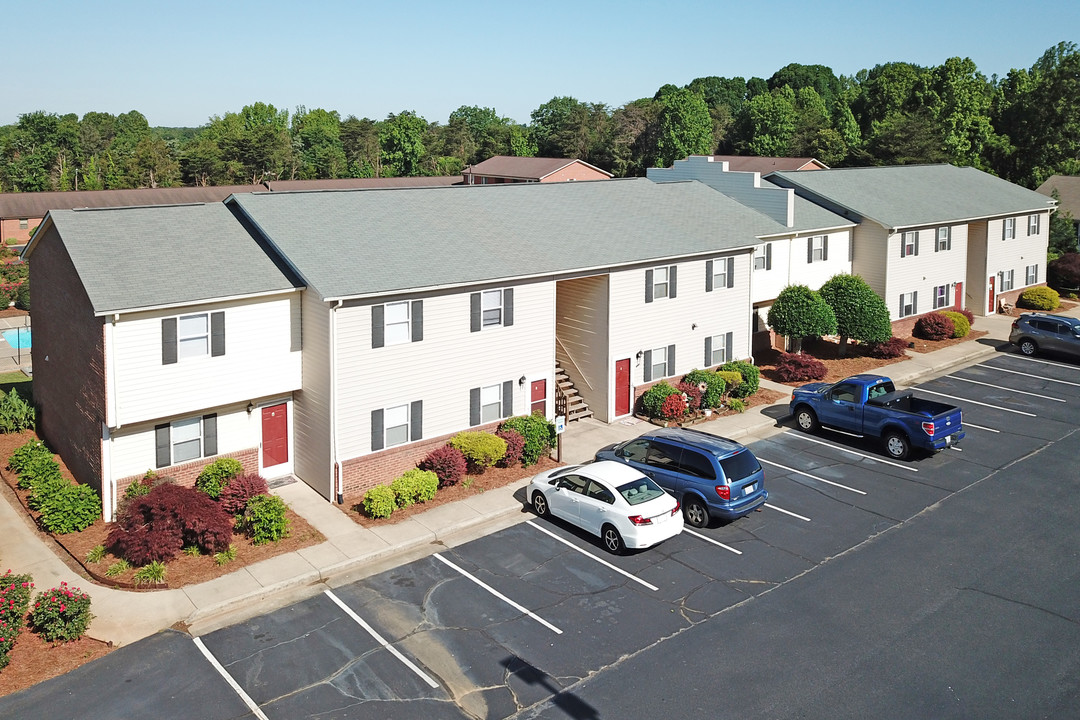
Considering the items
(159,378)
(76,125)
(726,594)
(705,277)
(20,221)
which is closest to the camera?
(726,594)

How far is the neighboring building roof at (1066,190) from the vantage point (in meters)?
65.9

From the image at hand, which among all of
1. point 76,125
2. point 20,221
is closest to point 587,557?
point 20,221

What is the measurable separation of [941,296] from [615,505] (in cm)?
3111

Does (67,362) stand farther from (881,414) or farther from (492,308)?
(881,414)

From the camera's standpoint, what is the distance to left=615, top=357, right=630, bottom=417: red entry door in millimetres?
30094

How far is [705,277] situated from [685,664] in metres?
18.5

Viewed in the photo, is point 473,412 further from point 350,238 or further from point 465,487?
point 350,238

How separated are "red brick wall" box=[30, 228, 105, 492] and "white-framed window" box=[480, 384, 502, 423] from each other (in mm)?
10022

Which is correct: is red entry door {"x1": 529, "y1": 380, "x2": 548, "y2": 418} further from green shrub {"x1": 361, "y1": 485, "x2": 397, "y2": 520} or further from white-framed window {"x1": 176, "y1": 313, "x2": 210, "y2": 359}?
white-framed window {"x1": 176, "y1": 313, "x2": 210, "y2": 359}

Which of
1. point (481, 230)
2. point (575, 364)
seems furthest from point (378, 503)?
point (575, 364)

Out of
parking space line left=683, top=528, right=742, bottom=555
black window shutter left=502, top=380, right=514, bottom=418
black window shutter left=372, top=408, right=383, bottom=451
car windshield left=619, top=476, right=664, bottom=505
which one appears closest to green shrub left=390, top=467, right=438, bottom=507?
black window shutter left=372, top=408, right=383, bottom=451

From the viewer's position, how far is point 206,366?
22.4m

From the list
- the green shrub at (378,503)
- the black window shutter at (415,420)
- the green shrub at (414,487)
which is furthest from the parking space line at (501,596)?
the black window shutter at (415,420)

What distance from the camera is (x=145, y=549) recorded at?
19312 mm
